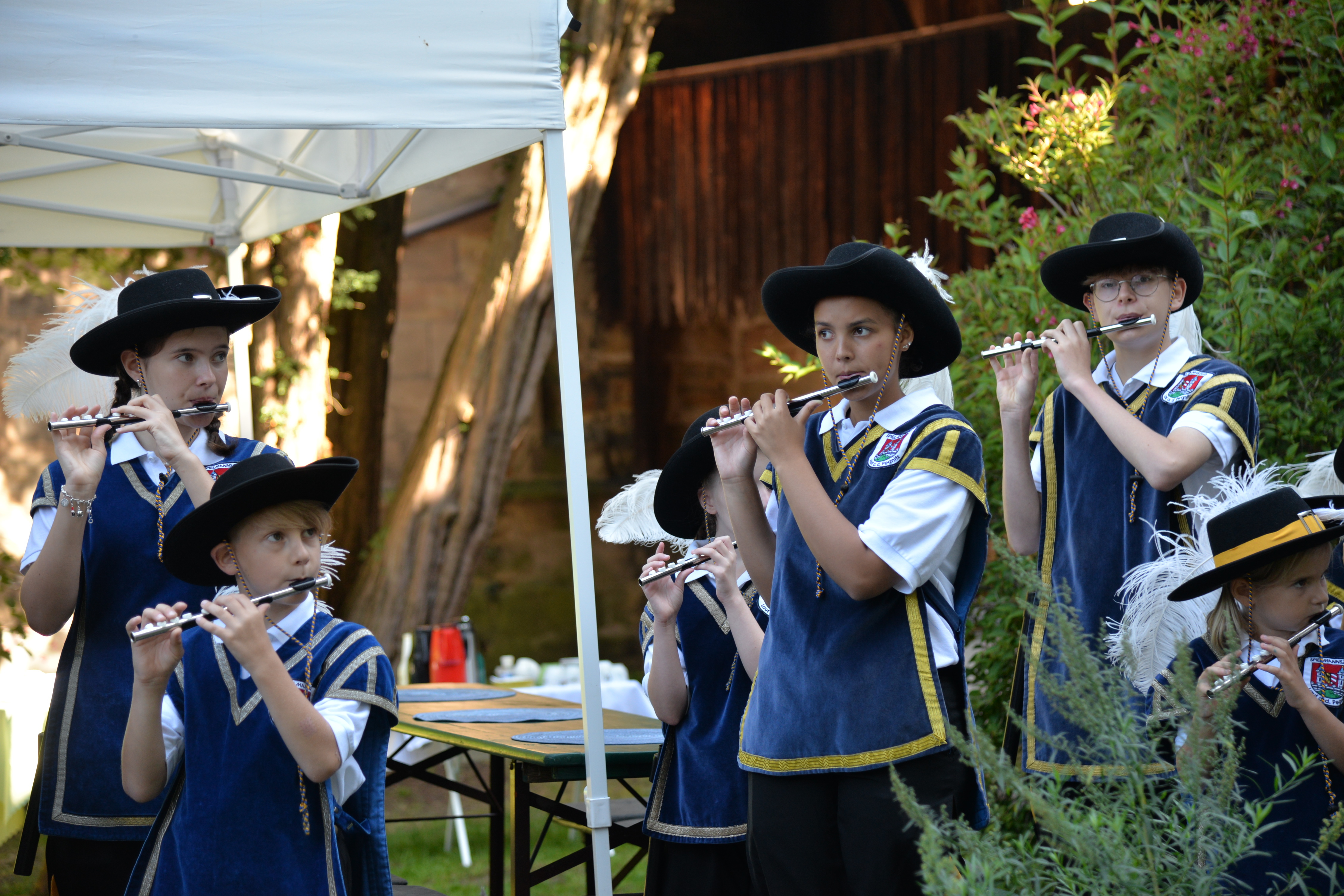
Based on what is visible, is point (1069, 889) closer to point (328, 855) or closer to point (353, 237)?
point (328, 855)

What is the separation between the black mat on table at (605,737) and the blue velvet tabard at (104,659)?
106 cm

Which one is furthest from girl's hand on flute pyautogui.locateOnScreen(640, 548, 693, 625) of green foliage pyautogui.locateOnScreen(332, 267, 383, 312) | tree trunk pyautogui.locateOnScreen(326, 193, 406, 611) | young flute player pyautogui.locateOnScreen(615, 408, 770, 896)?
tree trunk pyautogui.locateOnScreen(326, 193, 406, 611)

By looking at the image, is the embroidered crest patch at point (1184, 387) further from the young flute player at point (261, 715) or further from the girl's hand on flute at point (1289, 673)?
the young flute player at point (261, 715)

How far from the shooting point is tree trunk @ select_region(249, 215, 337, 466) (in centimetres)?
643

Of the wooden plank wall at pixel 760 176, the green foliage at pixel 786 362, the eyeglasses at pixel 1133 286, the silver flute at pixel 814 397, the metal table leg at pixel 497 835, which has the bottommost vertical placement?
the metal table leg at pixel 497 835

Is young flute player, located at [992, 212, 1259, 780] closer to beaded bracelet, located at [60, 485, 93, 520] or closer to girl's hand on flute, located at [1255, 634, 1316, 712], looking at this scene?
girl's hand on flute, located at [1255, 634, 1316, 712]

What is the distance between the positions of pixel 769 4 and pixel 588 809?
8459mm

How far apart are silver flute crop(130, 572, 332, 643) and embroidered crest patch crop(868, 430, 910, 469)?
3.46 feet

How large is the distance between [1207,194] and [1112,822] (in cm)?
321

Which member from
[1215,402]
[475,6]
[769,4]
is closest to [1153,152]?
[1215,402]

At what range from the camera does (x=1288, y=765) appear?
2.26 metres

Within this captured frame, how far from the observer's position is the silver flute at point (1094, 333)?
2744mm

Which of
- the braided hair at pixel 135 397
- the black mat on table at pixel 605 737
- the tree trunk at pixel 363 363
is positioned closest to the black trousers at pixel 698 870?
the black mat on table at pixel 605 737

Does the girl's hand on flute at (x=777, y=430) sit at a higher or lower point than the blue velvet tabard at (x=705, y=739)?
higher
